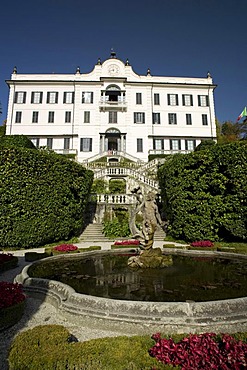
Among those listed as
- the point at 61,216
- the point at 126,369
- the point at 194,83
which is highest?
the point at 194,83

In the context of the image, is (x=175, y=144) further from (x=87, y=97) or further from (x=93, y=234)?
(x=93, y=234)

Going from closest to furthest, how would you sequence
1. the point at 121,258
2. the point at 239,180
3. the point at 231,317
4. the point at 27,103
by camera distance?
1. the point at 231,317
2. the point at 121,258
3. the point at 239,180
4. the point at 27,103

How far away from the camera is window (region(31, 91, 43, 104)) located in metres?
38.1

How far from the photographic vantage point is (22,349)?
325 centimetres

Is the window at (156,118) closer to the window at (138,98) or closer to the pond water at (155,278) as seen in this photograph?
the window at (138,98)

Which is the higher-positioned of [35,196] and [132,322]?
[35,196]

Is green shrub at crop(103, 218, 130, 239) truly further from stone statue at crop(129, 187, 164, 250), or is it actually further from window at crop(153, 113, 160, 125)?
window at crop(153, 113, 160, 125)

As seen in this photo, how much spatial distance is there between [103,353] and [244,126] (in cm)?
5831

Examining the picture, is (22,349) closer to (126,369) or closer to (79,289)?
(126,369)

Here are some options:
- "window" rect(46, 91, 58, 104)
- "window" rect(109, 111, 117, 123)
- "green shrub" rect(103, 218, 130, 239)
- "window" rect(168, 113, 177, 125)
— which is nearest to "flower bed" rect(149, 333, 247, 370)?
"green shrub" rect(103, 218, 130, 239)

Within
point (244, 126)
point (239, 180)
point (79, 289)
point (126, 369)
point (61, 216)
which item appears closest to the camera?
point (126, 369)

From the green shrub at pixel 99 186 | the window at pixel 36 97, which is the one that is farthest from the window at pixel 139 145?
the window at pixel 36 97

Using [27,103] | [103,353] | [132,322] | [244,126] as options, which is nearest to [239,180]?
[132,322]

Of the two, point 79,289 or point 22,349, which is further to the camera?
point 79,289
